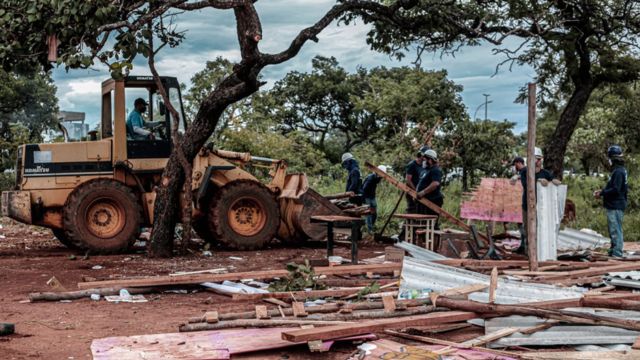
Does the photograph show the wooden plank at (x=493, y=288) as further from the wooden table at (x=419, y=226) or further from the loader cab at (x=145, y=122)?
the loader cab at (x=145, y=122)

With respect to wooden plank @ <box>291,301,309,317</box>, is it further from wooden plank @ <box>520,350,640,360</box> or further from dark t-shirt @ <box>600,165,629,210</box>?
dark t-shirt @ <box>600,165,629,210</box>

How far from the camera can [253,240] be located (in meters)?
14.3

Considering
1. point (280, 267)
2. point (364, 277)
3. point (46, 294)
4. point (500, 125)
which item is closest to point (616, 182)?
point (364, 277)

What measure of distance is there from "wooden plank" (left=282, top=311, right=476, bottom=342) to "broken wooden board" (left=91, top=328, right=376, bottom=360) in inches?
4.1

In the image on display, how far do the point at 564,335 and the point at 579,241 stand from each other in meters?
8.72

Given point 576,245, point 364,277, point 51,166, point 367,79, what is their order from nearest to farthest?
point 364,277 → point 51,166 → point 576,245 → point 367,79

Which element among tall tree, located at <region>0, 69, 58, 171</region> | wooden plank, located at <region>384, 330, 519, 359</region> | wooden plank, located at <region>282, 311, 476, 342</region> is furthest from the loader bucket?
tall tree, located at <region>0, 69, 58, 171</region>

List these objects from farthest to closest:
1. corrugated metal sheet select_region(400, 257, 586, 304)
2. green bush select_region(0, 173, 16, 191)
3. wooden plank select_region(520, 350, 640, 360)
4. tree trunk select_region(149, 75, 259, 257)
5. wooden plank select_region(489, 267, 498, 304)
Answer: green bush select_region(0, 173, 16, 191) → tree trunk select_region(149, 75, 259, 257) → corrugated metal sheet select_region(400, 257, 586, 304) → wooden plank select_region(489, 267, 498, 304) → wooden plank select_region(520, 350, 640, 360)

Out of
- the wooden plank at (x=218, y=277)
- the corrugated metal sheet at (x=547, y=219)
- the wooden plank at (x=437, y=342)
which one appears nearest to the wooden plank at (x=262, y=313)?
the wooden plank at (x=437, y=342)

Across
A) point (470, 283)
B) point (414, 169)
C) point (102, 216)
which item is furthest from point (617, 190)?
point (102, 216)

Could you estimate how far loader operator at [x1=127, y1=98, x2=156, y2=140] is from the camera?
1385 centimetres

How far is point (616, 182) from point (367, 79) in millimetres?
27205

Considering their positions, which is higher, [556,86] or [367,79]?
[367,79]

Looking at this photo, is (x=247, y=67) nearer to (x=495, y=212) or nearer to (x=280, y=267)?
(x=280, y=267)
